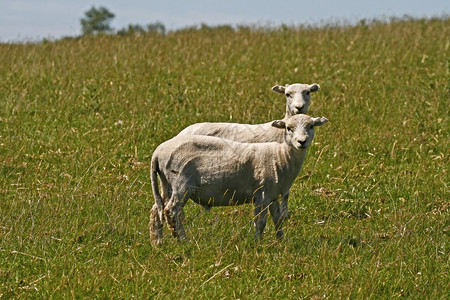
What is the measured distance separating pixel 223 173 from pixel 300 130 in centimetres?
A: 96

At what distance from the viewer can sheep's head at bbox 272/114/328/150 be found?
7.28 m

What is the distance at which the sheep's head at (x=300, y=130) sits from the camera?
23.9 feet

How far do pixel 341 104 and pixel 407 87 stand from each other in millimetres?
1918

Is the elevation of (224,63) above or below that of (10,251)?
above

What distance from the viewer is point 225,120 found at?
12.6 meters

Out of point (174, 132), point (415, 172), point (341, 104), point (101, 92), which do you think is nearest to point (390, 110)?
point (341, 104)

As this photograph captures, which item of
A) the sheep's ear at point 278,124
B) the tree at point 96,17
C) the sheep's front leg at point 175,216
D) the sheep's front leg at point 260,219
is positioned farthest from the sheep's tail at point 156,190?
the tree at point 96,17

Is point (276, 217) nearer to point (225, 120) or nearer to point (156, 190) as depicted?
point (156, 190)

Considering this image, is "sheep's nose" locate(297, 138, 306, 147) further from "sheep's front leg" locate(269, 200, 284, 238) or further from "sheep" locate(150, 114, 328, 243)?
"sheep's front leg" locate(269, 200, 284, 238)

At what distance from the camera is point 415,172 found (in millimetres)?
10672

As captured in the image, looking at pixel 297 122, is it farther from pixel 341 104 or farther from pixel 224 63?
pixel 224 63

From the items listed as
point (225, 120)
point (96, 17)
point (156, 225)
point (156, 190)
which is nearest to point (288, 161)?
point (156, 190)

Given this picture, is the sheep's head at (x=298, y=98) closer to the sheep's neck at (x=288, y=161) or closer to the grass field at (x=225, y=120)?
the grass field at (x=225, y=120)

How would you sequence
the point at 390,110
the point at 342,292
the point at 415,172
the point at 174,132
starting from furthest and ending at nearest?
1. the point at 390,110
2. the point at 174,132
3. the point at 415,172
4. the point at 342,292
